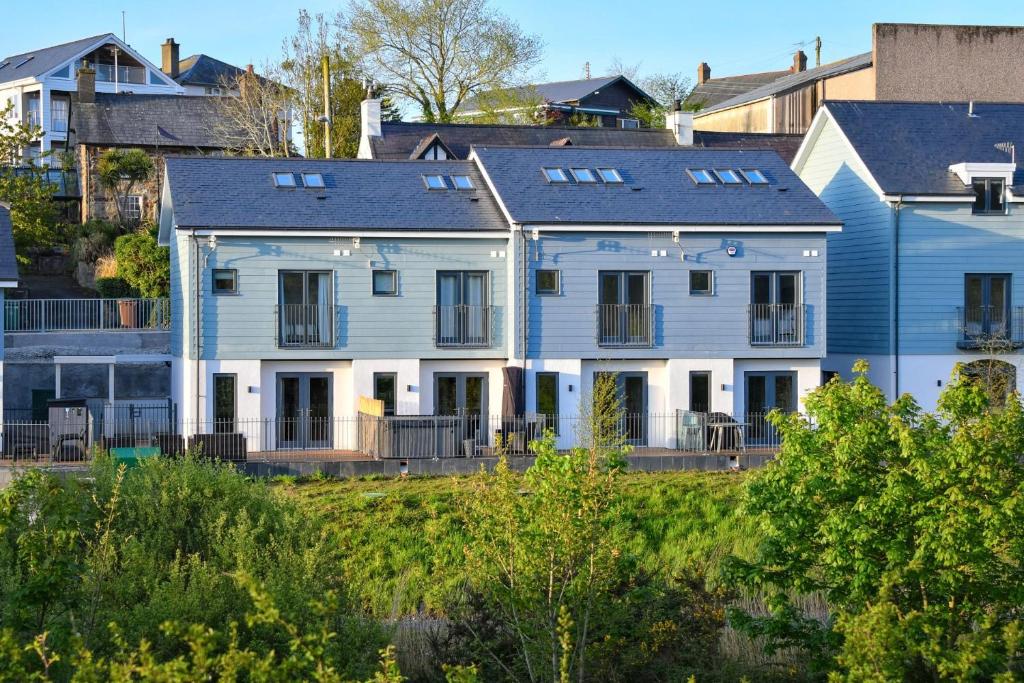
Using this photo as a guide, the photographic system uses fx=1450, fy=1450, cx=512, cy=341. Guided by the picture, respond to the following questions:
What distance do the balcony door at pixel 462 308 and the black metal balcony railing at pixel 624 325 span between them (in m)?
2.70

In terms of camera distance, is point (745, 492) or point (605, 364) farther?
point (605, 364)

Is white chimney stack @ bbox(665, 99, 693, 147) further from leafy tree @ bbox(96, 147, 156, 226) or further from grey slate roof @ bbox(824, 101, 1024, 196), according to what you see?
leafy tree @ bbox(96, 147, 156, 226)

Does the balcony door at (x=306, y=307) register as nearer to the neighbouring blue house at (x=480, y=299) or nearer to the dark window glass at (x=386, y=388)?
the neighbouring blue house at (x=480, y=299)

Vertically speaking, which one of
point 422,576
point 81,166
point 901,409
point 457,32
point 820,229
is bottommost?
point 422,576

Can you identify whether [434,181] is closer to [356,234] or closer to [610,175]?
[356,234]

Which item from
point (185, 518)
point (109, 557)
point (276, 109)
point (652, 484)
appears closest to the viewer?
point (109, 557)

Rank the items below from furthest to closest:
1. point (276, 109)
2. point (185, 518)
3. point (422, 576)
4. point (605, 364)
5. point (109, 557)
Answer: point (276, 109) → point (605, 364) → point (422, 576) → point (185, 518) → point (109, 557)

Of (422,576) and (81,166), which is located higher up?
(81,166)

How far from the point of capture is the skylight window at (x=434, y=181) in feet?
114

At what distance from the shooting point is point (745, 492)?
1617cm

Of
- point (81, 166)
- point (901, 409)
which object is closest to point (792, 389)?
point (901, 409)

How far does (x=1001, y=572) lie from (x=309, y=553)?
23.7ft

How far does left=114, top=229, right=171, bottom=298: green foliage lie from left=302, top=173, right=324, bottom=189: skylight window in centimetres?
846

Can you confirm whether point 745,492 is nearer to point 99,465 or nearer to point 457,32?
point 99,465
